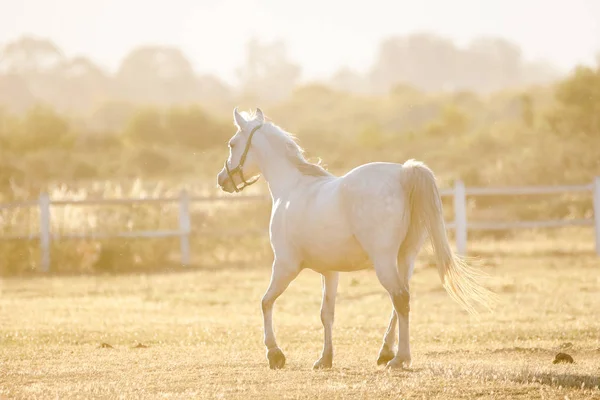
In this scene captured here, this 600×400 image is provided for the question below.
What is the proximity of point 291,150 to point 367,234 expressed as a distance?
5.28 ft

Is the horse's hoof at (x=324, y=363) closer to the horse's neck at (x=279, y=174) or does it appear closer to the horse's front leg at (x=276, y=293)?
the horse's front leg at (x=276, y=293)

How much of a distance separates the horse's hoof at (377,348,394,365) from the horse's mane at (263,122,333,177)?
6.07 ft

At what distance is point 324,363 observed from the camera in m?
10.4

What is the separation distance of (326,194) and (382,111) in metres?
92.4

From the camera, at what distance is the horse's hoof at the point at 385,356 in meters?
10.5

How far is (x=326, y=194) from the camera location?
34.3ft

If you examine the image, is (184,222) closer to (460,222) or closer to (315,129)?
(460,222)

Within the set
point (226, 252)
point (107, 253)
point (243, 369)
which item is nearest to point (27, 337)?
point (243, 369)

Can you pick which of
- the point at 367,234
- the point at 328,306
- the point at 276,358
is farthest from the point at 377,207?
the point at 276,358

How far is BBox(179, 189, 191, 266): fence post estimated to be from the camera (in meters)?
25.4

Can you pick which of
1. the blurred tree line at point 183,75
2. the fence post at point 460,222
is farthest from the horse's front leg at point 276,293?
the blurred tree line at point 183,75

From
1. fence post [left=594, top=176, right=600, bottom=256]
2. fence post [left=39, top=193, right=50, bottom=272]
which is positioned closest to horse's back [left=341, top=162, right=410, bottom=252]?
fence post [left=39, top=193, right=50, bottom=272]

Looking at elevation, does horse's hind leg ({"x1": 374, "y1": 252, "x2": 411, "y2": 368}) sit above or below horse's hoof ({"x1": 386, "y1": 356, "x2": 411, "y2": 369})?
above

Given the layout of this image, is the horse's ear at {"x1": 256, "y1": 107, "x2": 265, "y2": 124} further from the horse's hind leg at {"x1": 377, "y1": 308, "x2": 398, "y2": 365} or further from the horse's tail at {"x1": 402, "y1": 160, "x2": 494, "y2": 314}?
the horse's hind leg at {"x1": 377, "y1": 308, "x2": 398, "y2": 365}
